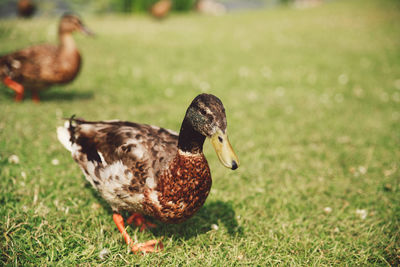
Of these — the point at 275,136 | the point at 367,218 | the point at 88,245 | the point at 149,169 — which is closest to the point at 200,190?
the point at 149,169

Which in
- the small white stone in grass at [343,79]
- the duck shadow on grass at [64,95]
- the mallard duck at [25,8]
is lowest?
the duck shadow on grass at [64,95]

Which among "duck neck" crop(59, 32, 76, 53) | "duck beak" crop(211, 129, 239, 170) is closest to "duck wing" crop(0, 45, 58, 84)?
"duck neck" crop(59, 32, 76, 53)

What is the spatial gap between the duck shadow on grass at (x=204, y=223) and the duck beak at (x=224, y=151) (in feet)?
3.34

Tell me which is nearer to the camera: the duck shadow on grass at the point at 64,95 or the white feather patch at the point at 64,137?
the white feather patch at the point at 64,137

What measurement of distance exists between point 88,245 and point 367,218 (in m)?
2.70

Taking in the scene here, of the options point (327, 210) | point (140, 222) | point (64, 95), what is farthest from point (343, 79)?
point (140, 222)

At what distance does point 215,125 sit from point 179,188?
1.81 feet

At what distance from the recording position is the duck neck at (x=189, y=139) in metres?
2.19

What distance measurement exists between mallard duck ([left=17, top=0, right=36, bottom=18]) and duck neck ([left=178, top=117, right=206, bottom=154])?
12.5 m

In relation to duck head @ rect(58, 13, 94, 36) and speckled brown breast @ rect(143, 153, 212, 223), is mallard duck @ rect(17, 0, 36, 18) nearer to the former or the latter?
duck head @ rect(58, 13, 94, 36)

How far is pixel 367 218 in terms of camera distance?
3143mm

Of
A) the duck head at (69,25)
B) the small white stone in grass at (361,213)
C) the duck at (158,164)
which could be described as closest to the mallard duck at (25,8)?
the duck head at (69,25)

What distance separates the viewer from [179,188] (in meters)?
2.21

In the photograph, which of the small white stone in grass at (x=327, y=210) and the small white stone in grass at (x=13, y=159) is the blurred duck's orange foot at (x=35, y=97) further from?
the small white stone in grass at (x=327, y=210)
